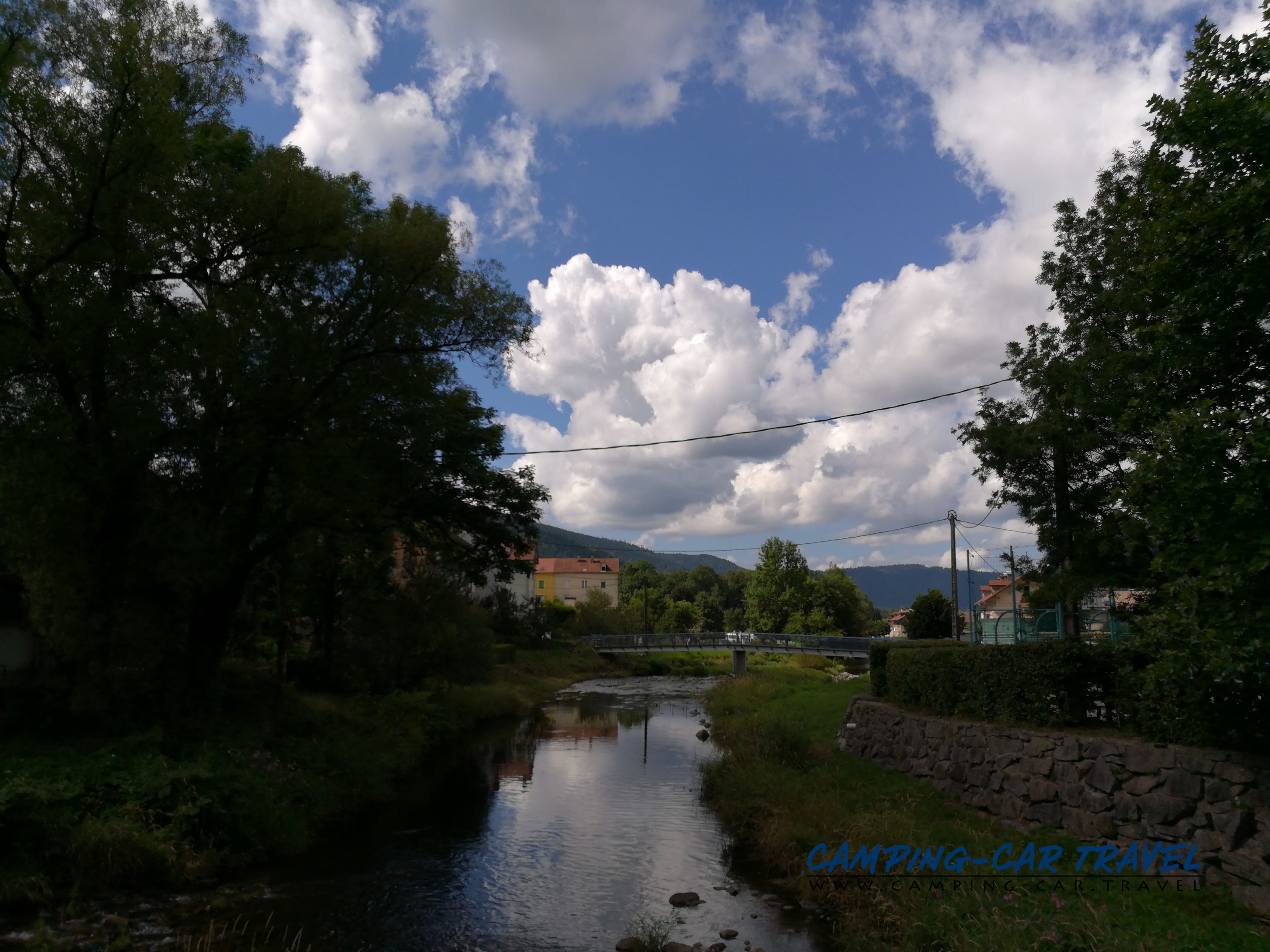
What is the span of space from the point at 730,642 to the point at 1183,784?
48.6 meters

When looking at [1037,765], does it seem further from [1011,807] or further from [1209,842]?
[1209,842]

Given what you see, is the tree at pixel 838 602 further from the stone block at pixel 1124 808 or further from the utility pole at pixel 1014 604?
the stone block at pixel 1124 808

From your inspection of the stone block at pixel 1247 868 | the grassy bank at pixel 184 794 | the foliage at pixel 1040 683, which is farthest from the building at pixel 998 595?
the stone block at pixel 1247 868

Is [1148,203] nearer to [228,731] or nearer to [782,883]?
[782,883]

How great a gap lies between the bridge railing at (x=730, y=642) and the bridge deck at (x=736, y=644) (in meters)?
0.03

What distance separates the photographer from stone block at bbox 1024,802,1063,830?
1013 cm

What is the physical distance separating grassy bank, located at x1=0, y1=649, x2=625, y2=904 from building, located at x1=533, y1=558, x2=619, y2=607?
341 ft

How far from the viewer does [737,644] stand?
55531mm

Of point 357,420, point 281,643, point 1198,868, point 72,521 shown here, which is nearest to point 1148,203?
point 1198,868

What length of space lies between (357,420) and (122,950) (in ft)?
32.1

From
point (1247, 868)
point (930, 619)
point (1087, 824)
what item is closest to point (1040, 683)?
point (1087, 824)

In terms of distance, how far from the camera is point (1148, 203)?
11.6 m

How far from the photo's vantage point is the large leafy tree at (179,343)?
1251cm

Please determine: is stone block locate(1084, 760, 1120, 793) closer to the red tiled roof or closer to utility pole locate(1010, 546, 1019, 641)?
utility pole locate(1010, 546, 1019, 641)
